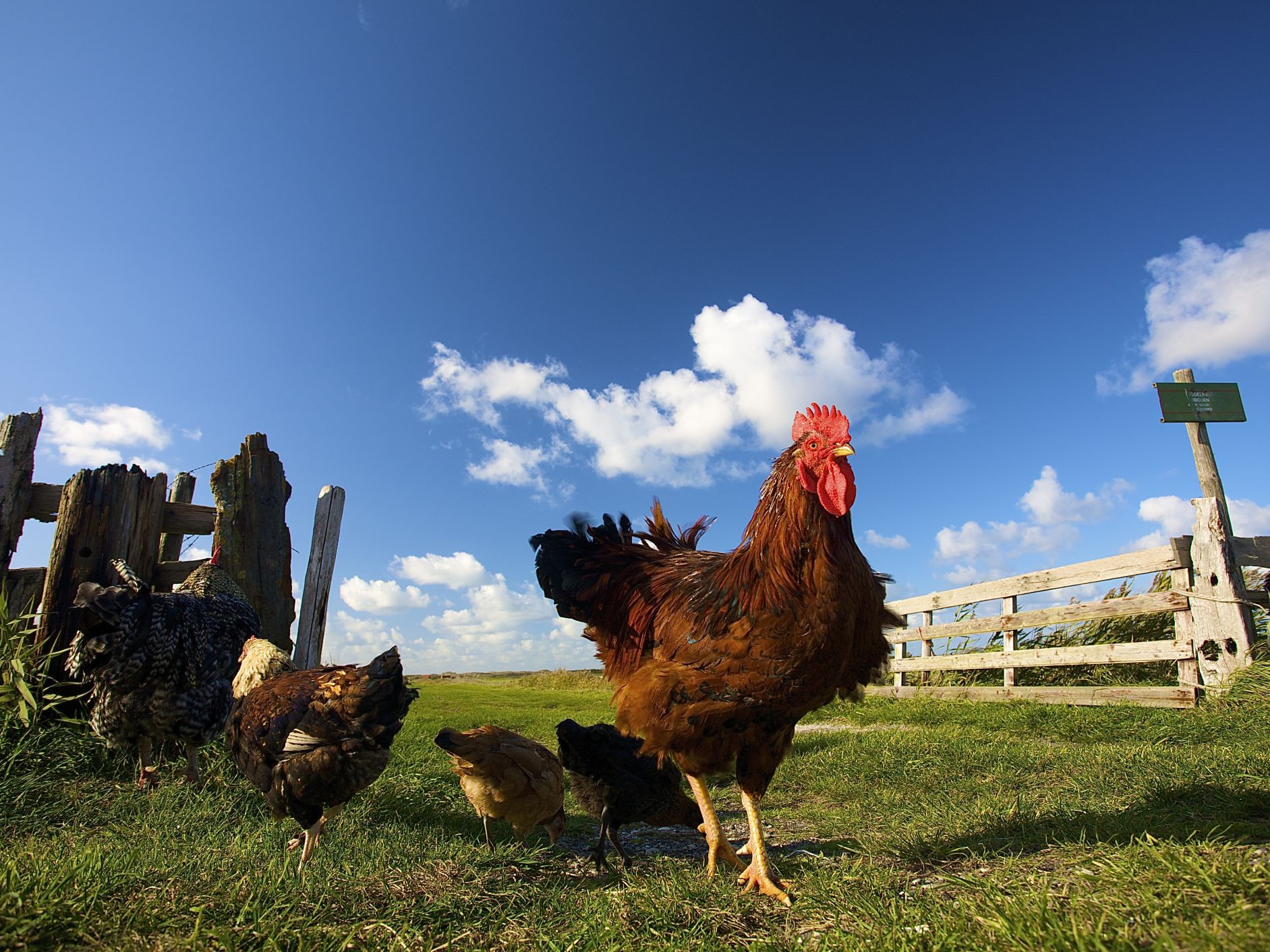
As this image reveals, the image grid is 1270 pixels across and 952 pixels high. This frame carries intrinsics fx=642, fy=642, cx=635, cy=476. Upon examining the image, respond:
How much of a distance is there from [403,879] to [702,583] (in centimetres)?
231

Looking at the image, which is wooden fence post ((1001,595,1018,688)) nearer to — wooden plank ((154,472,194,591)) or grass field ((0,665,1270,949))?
grass field ((0,665,1270,949))

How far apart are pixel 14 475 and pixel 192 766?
3.74m

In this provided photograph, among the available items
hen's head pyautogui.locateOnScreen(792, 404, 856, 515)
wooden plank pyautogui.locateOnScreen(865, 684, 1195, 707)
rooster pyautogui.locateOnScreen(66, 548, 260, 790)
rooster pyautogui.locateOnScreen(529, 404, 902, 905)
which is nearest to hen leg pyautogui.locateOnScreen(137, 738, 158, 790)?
rooster pyautogui.locateOnScreen(66, 548, 260, 790)

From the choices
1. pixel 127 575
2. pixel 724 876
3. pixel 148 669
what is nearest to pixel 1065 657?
pixel 724 876

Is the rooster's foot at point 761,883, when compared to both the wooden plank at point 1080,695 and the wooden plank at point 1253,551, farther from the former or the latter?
the wooden plank at point 1253,551

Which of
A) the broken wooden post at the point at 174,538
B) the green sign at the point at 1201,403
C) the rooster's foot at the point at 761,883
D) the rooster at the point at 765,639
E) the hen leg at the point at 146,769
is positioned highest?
the green sign at the point at 1201,403

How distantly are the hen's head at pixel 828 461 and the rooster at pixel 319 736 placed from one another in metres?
3.07

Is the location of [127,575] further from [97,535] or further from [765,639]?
[765,639]

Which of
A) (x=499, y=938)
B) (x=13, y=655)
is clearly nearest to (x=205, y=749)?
(x=13, y=655)

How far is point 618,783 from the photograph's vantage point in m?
4.79

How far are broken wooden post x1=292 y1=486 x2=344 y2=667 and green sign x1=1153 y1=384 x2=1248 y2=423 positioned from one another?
1225 cm

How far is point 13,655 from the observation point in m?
5.71

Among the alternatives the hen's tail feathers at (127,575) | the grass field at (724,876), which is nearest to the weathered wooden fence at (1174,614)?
the grass field at (724,876)

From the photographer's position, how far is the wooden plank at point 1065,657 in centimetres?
853
